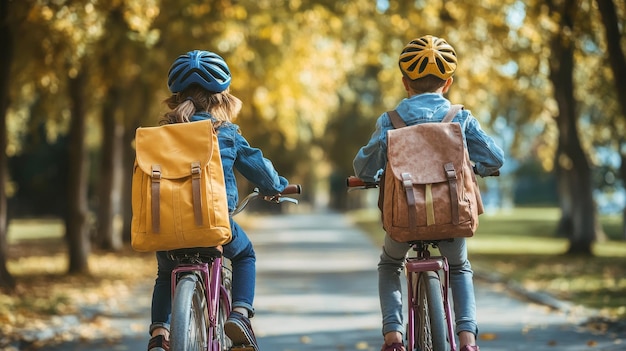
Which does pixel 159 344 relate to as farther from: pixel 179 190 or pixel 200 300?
pixel 179 190

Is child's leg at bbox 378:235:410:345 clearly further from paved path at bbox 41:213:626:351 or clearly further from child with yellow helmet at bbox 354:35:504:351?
paved path at bbox 41:213:626:351

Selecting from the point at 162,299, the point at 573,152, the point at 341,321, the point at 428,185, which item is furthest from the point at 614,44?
the point at 573,152

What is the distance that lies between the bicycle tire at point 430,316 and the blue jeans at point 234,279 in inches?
34.0

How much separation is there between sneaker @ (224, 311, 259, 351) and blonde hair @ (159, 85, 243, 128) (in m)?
0.96

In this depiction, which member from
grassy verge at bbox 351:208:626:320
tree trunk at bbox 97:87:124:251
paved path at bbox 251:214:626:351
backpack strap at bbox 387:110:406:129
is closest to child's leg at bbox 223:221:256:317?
backpack strap at bbox 387:110:406:129

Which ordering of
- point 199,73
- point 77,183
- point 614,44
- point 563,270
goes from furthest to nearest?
1. point 563,270
2. point 77,183
3. point 614,44
4. point 199,73

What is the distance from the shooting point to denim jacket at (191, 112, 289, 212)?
18.0ft

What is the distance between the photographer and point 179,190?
519 centimetres

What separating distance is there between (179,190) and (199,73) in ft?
2.15

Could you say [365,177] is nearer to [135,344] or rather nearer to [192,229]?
[192,229]

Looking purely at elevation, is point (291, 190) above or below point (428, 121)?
below

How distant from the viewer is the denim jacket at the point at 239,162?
550 centimetres

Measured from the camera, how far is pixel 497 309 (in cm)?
1236

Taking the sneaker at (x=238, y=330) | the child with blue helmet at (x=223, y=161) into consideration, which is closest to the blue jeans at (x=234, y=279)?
the child with blue helmet at (x=223, y=161)
